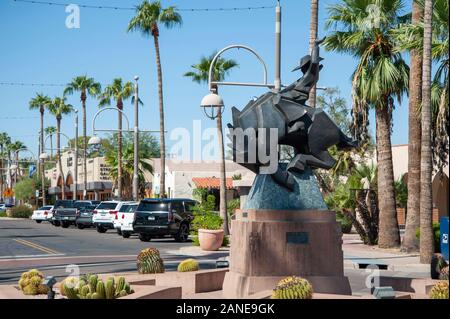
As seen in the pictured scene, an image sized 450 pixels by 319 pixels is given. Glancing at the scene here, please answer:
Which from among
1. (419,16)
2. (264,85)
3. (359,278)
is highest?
(419,16)

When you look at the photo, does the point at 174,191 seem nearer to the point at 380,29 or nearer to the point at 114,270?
the point at 380,29

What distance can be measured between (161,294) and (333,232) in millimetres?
3259

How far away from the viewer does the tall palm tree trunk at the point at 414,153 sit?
23.8 metres

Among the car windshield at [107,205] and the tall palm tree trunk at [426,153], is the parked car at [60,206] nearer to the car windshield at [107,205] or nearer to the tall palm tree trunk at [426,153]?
the car windshield at [107,205]

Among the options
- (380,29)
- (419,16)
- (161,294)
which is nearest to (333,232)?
(161,294)

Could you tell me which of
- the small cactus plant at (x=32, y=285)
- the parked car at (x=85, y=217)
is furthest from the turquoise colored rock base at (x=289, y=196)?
the parked car at (x=85, y=217)

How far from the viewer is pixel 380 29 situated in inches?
1035

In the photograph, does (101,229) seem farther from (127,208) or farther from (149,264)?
(149,264)

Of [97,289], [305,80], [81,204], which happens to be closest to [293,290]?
[97,289]

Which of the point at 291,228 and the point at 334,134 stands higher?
the point at 334,134

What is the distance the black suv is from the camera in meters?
30.3

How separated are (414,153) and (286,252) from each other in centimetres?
1350

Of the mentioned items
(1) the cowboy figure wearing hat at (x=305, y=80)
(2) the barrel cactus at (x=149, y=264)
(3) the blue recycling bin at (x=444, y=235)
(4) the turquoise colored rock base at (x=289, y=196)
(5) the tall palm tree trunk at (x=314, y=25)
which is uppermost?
(5) the tall palm tree trunk at (x=314, y=25)

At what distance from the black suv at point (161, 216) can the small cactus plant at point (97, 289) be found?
19.6 metres
